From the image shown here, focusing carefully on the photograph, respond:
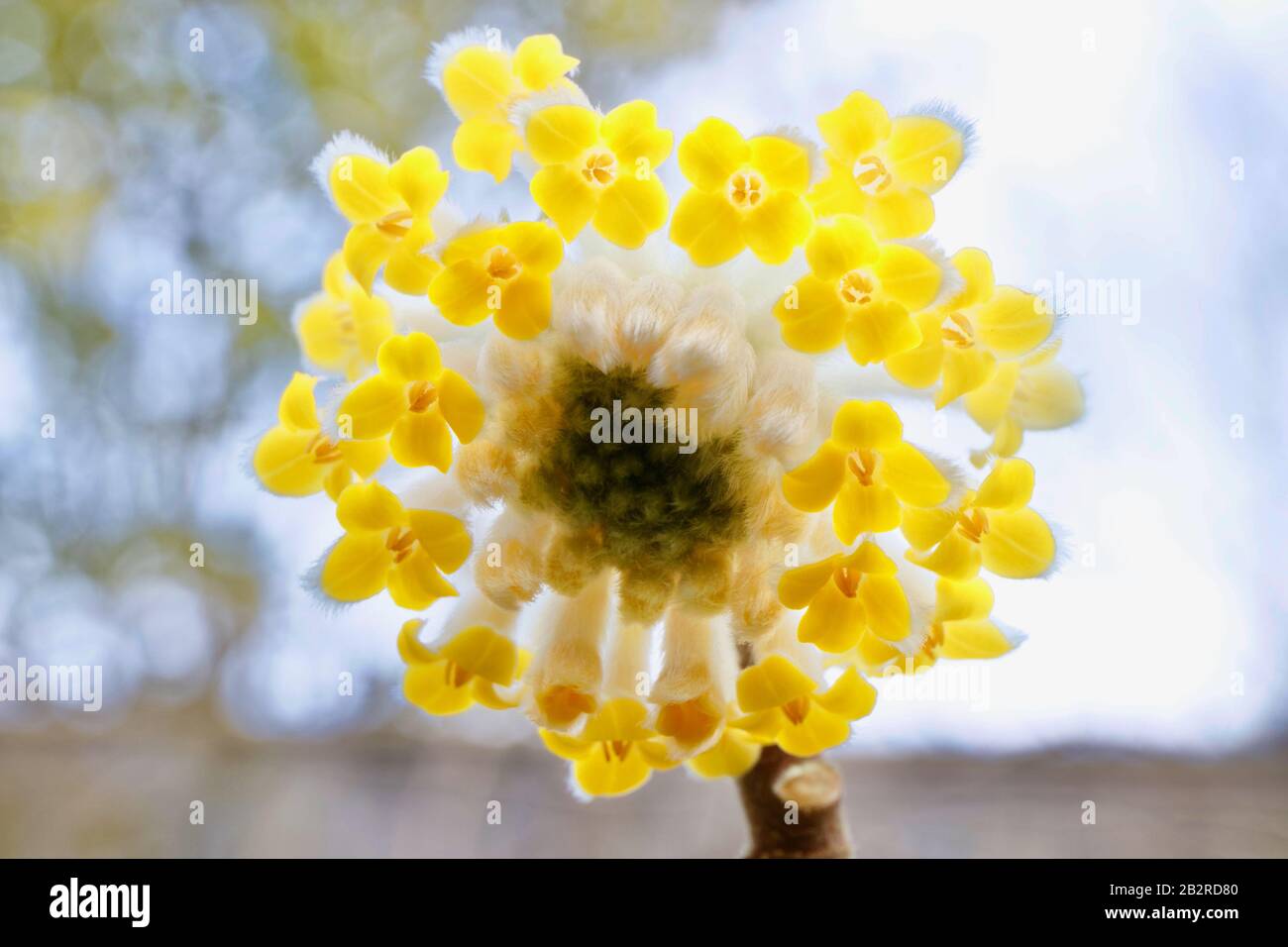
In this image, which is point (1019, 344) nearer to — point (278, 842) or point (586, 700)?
point (586, 700)

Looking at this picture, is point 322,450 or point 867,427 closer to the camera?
point 867,427

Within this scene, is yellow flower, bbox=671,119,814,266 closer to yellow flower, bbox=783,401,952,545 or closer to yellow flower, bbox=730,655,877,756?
yellow flower, bbox=783,401,952,545

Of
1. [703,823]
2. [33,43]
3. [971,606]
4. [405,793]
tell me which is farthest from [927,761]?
[33,43]

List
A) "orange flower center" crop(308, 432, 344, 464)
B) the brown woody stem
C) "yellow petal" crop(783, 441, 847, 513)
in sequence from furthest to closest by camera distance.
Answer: the brown woody stem < "orange flower center" crop(308, 432, 344, 464) < "yellow petal" crop(783, 441, 847, 513)

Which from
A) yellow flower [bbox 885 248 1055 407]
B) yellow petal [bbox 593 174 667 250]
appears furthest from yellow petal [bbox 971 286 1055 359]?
yellow petal [bbox 593 174 667 250]

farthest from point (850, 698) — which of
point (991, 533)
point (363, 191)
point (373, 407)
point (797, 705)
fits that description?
point (363, 191)

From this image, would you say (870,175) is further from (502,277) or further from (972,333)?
(502,277)

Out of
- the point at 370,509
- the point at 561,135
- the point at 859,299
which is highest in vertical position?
the point at 561,135
